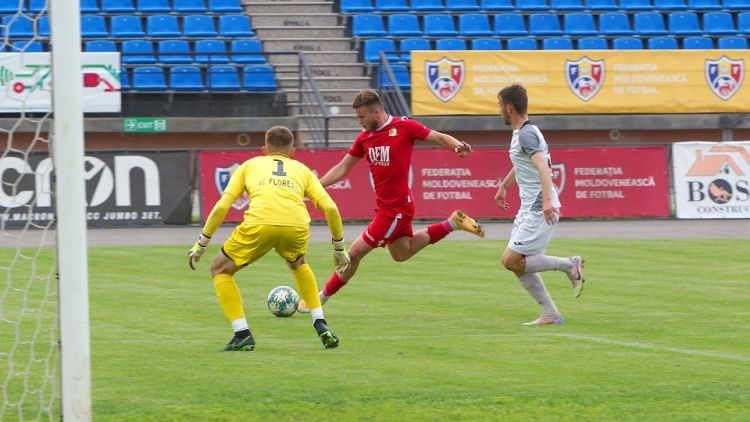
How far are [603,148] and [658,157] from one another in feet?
3.76

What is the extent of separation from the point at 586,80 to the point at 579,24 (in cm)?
437

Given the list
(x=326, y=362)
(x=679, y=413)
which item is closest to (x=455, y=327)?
(x=326, y=362)

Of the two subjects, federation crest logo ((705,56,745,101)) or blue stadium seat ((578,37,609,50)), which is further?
blue stadium seat ((578,37,609,50))

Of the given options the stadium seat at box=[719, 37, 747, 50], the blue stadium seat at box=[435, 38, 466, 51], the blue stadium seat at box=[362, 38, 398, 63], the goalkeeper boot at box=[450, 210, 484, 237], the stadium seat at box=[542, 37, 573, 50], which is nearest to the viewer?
the goalkeeper boot at box=[450, 210, 484, 237]

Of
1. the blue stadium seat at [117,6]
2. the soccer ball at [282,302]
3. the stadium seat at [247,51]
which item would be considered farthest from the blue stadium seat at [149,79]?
the soccer ball at [282,302]

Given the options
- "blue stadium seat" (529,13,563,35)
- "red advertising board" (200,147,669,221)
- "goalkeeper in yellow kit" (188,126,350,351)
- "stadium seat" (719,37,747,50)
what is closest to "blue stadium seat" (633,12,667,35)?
"stadium seat" (719,37,747,50)

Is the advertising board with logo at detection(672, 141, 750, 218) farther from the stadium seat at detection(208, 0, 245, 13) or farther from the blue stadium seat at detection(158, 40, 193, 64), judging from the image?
the stadium seat at detection(208, 0, 245, 13)

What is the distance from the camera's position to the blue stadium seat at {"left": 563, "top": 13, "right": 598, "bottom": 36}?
3098 cm

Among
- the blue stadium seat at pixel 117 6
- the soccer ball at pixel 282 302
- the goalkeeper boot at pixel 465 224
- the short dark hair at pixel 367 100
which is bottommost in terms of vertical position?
the soccer ball at pixel 282 302

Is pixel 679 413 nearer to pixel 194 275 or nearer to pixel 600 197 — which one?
pixel 194 275

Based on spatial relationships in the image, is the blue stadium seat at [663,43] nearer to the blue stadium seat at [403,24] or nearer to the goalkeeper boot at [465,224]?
the blue stadium seat at [403,24]

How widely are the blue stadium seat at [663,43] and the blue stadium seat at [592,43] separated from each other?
1243mm

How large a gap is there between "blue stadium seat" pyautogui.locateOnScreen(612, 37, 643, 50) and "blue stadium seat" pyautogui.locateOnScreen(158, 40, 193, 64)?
1051cm

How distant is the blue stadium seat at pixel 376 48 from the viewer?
94.5 feet
